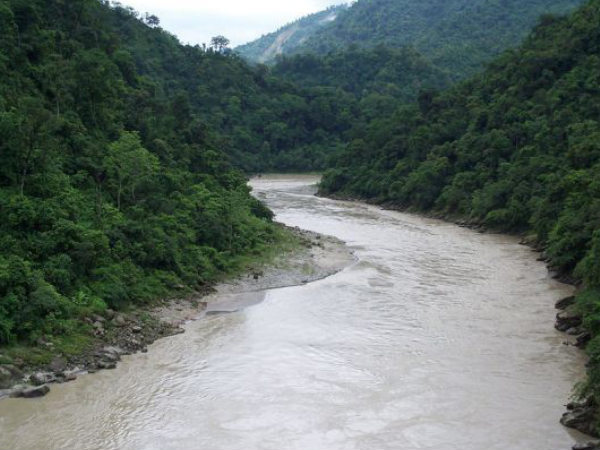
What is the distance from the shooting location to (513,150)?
54.2 m

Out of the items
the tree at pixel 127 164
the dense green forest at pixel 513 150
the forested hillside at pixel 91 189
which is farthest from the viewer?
the dense green forest at pixel 513 150

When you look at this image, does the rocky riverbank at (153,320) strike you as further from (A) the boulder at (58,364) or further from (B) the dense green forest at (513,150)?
(B) the dense green forest at (513,150)

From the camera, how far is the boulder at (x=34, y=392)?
Result: 1775cm

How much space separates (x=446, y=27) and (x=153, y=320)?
456 feet

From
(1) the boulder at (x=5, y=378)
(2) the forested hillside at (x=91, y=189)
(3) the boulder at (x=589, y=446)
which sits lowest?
(3) the boulder at (x=589, y=446)

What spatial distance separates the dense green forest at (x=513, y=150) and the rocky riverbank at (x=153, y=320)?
12.2 m

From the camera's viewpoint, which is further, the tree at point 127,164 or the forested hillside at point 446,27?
the forested hillside at point 446,27

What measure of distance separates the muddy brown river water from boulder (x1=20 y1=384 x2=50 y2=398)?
22 centimetres

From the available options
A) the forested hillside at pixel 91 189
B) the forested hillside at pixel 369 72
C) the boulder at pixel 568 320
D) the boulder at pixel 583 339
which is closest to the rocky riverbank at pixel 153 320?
the forested hillside at pixel 91 189

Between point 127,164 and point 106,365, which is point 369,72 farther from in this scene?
point 106,365

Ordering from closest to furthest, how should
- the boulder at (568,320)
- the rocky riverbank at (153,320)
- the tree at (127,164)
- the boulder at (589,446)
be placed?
1. the boulder at (589,446)
2. the rocky riverbank at (153,320)
3. the boulder at (568,320)
4. the tree at (127,164)

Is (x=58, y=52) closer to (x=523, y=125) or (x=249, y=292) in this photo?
(x=249, y=292)

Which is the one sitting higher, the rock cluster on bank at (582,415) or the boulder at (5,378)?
the boulder at (5,378)

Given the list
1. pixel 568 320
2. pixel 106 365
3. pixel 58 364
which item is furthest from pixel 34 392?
pixel 568 320
